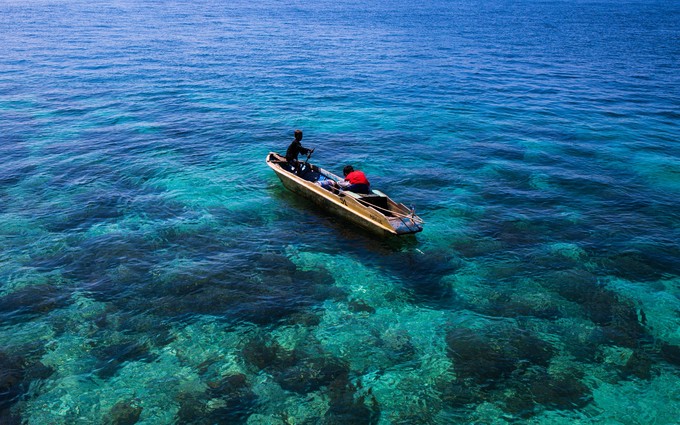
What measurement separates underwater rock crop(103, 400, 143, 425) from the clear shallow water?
6 cm

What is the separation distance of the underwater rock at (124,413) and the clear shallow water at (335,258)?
55mm

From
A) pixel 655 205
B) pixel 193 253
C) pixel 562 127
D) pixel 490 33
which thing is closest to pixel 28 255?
pixel 193 253

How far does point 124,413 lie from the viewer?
1134cm

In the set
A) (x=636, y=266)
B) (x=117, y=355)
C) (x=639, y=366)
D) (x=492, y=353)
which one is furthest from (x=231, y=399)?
(x=636, y=266)

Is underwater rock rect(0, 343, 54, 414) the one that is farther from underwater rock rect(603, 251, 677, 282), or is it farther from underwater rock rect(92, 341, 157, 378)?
underwater rock rect(603, 251, 677, 282)

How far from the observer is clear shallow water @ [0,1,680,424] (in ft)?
39.5

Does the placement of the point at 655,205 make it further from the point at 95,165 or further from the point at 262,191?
the point at 95,165

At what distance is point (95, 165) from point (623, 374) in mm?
24828

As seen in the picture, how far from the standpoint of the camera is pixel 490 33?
73.9 meters

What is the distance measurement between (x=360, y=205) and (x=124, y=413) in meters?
10.5

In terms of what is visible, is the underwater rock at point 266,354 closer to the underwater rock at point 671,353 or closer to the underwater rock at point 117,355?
the underwater rock at point 117,355

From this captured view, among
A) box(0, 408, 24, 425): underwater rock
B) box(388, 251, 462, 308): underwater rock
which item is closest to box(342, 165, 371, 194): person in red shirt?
box(388, 251, 462, 308): underwater rock

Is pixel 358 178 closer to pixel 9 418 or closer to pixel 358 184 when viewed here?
pixel 358 184

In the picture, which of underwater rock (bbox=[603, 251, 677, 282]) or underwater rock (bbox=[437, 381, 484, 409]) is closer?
underwater rock (bbox=[437, 381, 484, 409])
